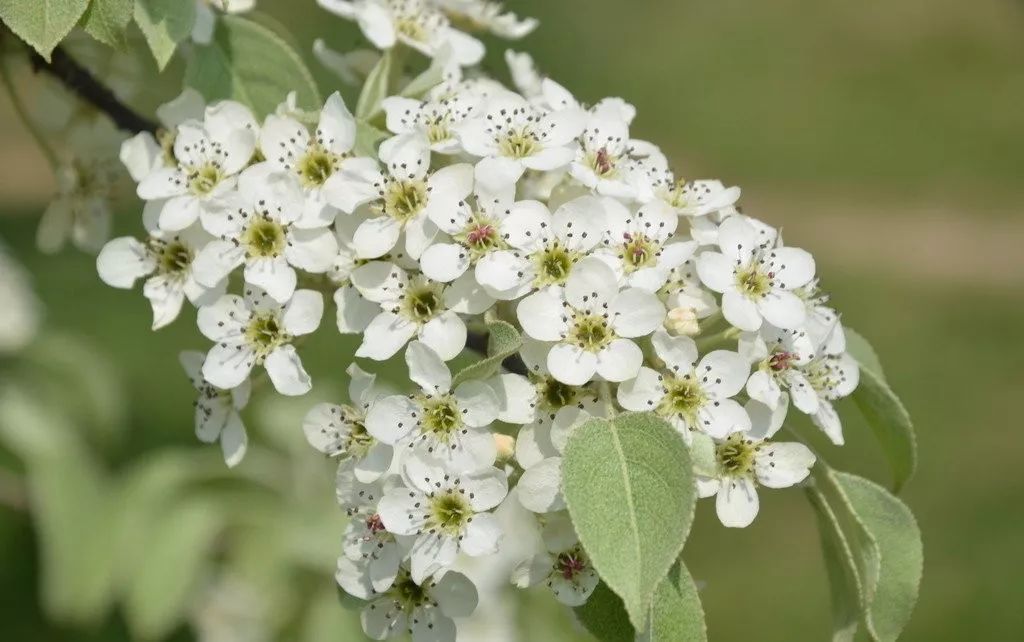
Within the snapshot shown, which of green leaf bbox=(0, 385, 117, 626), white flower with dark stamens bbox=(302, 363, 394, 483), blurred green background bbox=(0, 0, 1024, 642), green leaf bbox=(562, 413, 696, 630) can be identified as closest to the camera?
green leaf bbox=(562, 413, 696, 630)

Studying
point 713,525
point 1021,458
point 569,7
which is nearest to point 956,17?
point 569,7

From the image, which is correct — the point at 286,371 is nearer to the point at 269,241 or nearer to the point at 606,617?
the point at 269,241

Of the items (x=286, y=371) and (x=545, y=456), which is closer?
(x=545, y=456)

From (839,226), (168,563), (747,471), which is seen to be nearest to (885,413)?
(747,471)

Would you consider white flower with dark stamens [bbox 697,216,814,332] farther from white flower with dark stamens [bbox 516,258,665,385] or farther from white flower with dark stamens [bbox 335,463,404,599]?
white flower with dark stamens [bbox 335,463,404,599]

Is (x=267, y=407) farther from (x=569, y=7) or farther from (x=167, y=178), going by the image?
(x=569, y=7)

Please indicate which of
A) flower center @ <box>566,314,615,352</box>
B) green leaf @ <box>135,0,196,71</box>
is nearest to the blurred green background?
flower center @ <box>566,314,615,352</box>
